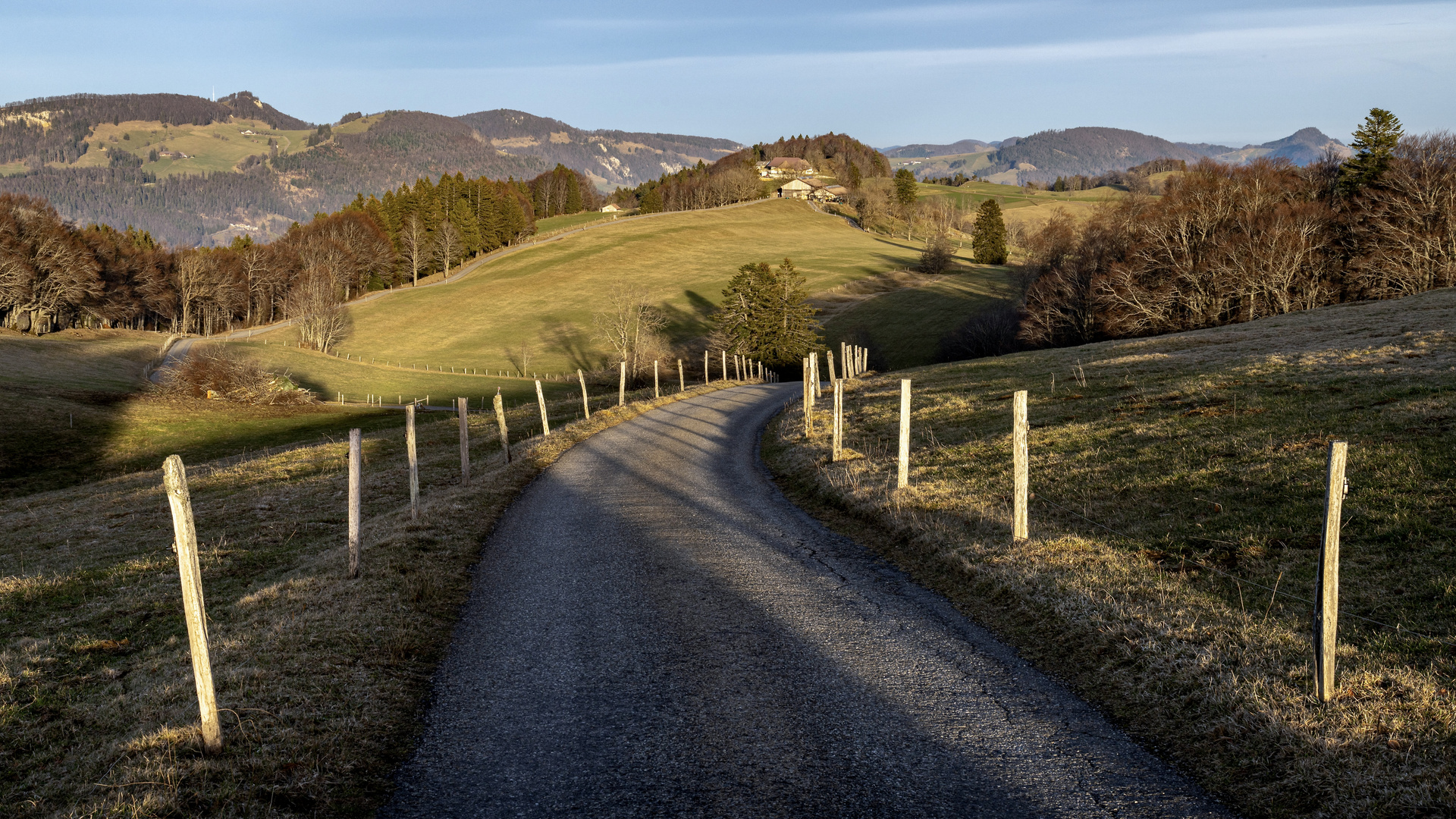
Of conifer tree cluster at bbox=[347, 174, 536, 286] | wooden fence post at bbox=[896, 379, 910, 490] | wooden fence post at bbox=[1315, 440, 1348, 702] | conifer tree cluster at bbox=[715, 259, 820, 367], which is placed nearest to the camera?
wooden fence post at bbox=[1315, 440, 1348, 702]

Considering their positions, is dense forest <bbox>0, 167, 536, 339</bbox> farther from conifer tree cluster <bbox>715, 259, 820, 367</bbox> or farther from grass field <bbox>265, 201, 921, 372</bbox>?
conifer tree cluster <bbox>715, 259, 820, 367</bbox>

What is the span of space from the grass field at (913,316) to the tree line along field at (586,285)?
13.8 meters

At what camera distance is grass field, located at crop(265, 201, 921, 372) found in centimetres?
8618

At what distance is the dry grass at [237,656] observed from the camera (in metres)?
5.79

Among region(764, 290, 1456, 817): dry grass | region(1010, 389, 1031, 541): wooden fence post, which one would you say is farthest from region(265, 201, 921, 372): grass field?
region(1010, 389, 1031, 541): wooden fence post

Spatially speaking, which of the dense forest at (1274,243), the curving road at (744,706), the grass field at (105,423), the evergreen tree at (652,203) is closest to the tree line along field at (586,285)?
the evergreen tree at (652,203)

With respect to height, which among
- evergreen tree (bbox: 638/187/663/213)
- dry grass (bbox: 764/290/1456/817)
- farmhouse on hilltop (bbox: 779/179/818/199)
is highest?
farmhouse on hilltop (bbox: 779/179/818/199)

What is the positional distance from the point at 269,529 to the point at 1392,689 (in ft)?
61.0

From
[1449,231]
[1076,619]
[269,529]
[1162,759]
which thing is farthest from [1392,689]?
[1449,231]

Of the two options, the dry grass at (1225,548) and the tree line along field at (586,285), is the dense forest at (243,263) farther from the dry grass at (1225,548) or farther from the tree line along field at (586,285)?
the dry grass at (1225,548)

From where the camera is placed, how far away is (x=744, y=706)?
722 cm

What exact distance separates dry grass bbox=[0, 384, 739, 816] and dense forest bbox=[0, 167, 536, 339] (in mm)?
77948

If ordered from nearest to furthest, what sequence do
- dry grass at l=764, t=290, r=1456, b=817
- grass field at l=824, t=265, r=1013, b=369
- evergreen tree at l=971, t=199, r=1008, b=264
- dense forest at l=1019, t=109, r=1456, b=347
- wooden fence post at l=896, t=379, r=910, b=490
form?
1. dry grass at l=764, t=290, r=1456, b=817
2. wooden fence post at l=896, t=379, r=910, b=490
3. dense forest at l=1019, t=109, r=1456, b=347
4. grass field at l=824, t=265, r=1013, b=369
5. evergreen tree at l=971, t=199, r=1008, b=264

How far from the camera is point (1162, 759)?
6188mm
